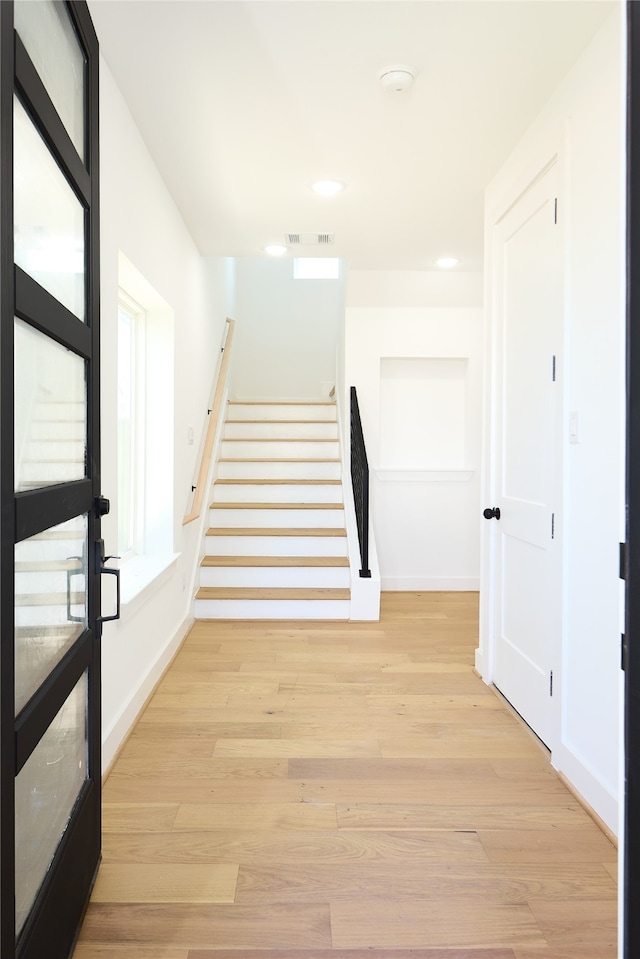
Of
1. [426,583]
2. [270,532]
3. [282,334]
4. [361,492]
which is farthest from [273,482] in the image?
Result: [282,334]

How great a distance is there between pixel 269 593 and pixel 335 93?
3.01 meters

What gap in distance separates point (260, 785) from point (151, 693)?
1.01m

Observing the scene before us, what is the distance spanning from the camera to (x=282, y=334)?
23.5ft

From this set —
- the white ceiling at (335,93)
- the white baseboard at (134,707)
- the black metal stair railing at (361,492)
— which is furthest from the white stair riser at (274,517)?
the white ceiling at (335,93)

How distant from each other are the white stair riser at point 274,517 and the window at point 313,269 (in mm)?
3356

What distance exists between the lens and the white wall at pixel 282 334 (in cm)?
712

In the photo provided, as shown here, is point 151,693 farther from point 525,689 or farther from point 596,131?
point 596,131

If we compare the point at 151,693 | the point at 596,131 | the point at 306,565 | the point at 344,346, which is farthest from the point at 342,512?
the point at 596,131

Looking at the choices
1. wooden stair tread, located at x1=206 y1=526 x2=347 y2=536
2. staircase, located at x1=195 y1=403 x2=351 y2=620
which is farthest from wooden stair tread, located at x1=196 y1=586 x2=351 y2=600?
wooden stair tread, located at x1=206 y1=526 x2=347 y2=536

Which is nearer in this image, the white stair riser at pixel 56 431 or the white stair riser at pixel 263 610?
the white stair riser at pixel 56 431

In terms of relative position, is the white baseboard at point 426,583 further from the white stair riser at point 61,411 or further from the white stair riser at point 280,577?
the white stair riser at point 61,411

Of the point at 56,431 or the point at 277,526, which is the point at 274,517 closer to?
the point at 277,526

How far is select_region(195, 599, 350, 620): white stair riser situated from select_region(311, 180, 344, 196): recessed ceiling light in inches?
99.8

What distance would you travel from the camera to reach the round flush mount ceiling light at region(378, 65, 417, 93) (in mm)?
2248
